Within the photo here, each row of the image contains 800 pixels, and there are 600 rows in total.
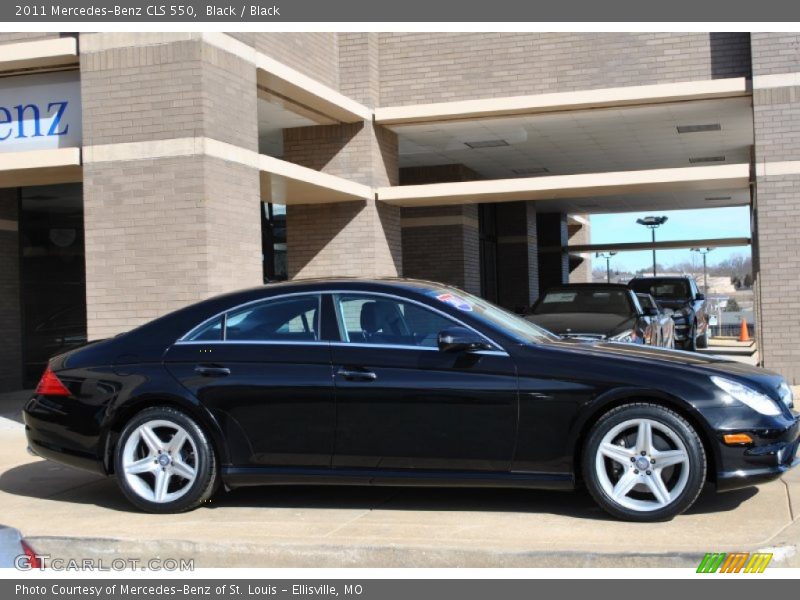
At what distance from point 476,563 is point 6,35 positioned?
918 centimetres

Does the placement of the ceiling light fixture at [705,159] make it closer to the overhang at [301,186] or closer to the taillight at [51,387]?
the overhang at [301,186]

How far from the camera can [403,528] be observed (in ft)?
18.5

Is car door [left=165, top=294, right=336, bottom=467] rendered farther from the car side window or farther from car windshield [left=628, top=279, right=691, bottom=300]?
car windshield [left=628, top=279, right=691, bottom=300]

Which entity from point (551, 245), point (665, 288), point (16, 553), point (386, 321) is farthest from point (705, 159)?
point (16, 553)

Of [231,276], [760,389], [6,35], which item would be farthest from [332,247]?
[760,389]

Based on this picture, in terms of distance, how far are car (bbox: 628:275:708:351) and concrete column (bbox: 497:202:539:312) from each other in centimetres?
335

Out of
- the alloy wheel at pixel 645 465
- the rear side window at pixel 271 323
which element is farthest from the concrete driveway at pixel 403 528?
the rear side window at pixel 271 323

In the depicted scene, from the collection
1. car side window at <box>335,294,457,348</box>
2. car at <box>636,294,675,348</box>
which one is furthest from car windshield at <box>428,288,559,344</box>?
car at <box>636,294,675,348</box>

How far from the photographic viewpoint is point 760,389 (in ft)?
18.7

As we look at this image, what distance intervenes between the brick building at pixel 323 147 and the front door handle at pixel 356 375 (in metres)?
4.55

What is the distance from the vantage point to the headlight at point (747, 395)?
560 cm

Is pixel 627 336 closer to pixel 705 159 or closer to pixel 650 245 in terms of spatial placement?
pixel 705 159

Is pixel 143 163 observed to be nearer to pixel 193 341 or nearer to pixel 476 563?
pixel 193 341

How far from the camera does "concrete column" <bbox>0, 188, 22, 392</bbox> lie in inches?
573
